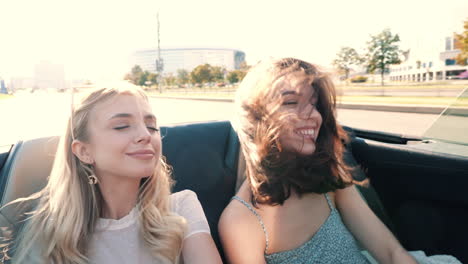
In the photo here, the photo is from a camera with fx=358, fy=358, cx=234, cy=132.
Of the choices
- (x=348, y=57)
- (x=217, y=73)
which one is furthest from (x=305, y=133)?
(x=217, y=73)

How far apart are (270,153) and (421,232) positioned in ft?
3.92

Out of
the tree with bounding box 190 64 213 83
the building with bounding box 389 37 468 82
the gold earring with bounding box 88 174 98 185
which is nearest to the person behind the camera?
the gold earring with bounding box 88 174 98 185

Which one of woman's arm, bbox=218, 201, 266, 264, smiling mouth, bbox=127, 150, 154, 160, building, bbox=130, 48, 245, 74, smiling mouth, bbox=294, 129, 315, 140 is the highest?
building, bbox=130, 48, 245, 74

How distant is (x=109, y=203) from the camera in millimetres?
1631

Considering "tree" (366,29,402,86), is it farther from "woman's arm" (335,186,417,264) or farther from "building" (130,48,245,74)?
"building" (130,48,245,74)

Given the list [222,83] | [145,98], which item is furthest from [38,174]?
[222,83]

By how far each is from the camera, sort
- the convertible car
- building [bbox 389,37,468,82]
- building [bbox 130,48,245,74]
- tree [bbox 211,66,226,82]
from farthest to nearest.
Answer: building [bbox 130,48,245,74]
building [bbox 389,37,468,82]
tree [bbox 211,66,226,82]
the convertible car

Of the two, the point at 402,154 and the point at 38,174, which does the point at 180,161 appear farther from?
the point at 402,154

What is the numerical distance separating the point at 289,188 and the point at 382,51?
21304 mm

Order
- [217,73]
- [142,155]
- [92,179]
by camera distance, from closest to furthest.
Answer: [142,155] < [92,179] < [217,73]

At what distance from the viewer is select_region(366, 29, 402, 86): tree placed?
20312 mm

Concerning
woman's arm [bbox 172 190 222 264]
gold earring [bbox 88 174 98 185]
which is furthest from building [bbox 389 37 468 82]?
gold earring [bbox 88 174 98 185]

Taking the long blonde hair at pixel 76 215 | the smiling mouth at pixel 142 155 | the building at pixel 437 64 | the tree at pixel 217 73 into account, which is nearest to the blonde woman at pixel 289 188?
the long blonde hair at pixel 76 215

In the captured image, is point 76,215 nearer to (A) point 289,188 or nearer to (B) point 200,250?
(B) point 200,250
